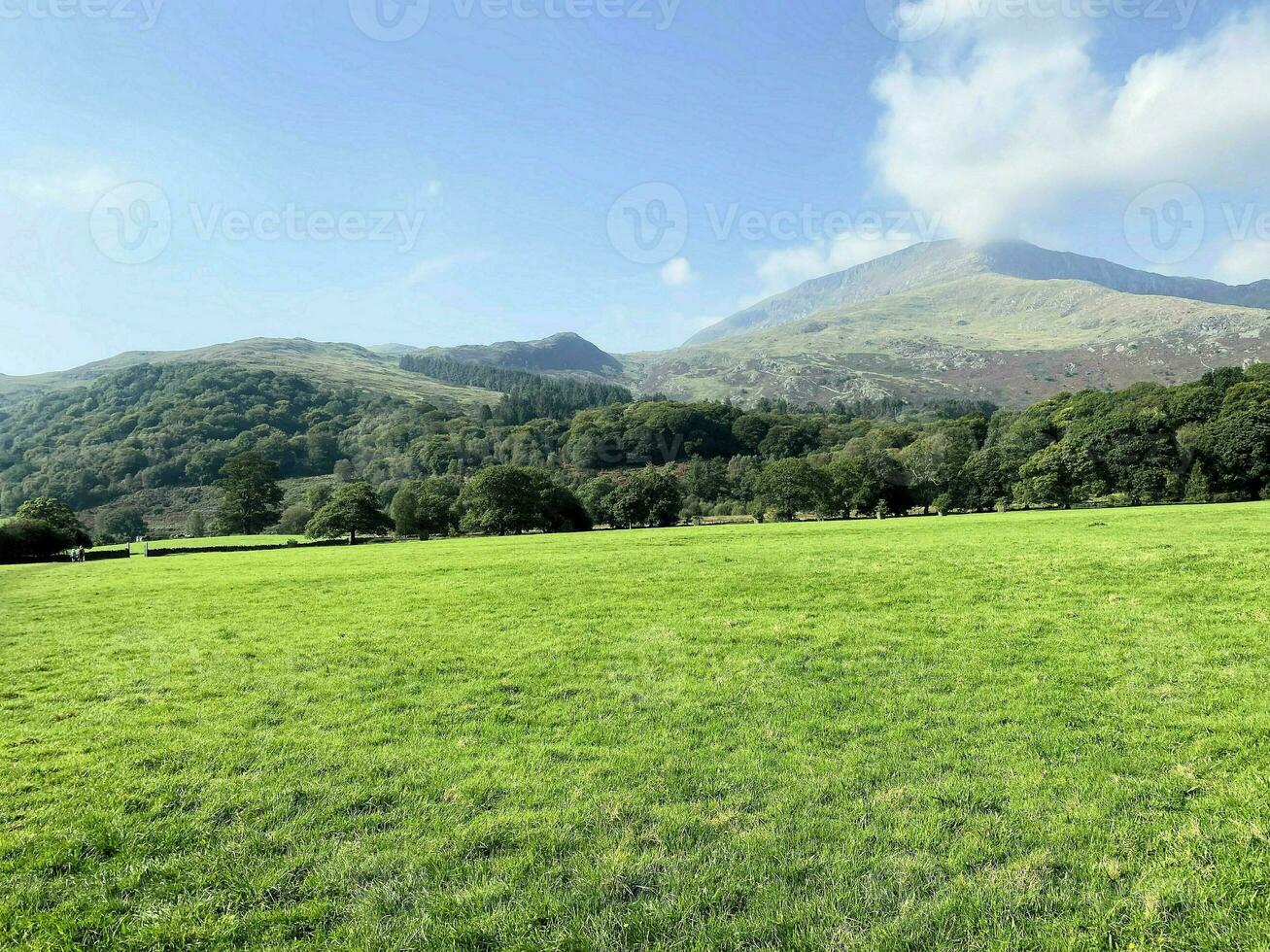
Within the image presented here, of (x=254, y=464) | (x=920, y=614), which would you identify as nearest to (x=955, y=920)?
(x=920, y=614)

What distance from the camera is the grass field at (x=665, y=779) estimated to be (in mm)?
6594

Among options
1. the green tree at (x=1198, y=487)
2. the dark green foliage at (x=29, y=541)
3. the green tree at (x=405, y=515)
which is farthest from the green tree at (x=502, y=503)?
the green tree at (x=1198, y=487)

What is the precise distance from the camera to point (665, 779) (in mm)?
9430

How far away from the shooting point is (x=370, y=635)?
63.6 feet

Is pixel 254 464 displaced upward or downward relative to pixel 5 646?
upward

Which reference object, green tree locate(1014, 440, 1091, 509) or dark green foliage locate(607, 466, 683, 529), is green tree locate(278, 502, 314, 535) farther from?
green tree locate(1014, 440, 1091, 509)

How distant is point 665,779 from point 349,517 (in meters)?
107

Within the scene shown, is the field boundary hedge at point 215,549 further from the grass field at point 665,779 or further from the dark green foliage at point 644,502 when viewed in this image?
the grass field at point 665,779

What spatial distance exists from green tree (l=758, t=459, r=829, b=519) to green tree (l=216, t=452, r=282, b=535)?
121575mm

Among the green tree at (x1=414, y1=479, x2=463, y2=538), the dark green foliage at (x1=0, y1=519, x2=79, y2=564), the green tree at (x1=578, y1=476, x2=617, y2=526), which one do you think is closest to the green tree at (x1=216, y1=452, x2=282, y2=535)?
the green tree at (x1=414, y1=479, x2=463, y2=538)

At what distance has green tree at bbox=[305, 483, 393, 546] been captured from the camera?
105 meters

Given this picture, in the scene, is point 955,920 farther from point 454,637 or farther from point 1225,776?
point 454,637

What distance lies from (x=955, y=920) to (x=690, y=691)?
283 inches

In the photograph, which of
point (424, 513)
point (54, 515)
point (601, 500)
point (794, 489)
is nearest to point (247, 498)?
point (54, 515)
